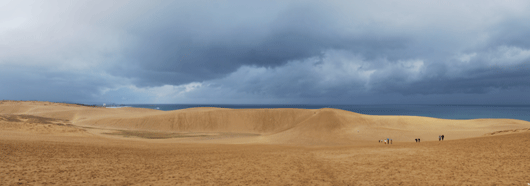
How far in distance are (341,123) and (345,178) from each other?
106 ft

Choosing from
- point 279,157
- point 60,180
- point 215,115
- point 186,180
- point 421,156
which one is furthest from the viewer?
point 215,115

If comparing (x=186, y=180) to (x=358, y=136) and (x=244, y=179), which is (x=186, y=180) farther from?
→ (x=358, y=136)

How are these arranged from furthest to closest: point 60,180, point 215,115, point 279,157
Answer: point 215,115, point 279,157, point 60,180

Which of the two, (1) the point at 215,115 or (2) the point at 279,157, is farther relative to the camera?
(1) the point at 215,115

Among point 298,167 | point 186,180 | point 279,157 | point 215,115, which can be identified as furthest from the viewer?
point 215,115

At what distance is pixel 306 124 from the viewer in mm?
44094

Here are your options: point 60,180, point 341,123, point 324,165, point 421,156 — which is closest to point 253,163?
point 324,165

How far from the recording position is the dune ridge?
121 ft

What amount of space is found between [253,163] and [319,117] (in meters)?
30.7

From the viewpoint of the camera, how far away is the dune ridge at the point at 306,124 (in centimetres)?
3675

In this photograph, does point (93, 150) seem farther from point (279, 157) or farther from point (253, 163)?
point (279, 157)

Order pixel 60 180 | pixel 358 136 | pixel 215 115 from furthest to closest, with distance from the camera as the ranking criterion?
pixel 215 115
pixel 358 136
pixel 60 180

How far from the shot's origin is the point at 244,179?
13.2m

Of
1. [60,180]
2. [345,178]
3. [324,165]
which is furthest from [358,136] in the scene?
[60,180]
